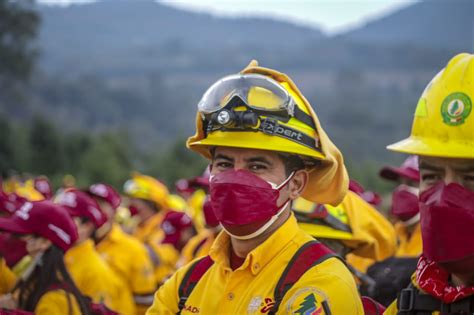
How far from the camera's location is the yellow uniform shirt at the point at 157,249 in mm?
10734

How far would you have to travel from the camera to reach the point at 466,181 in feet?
10.6

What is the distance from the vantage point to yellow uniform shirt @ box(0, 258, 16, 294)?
18.5 ft

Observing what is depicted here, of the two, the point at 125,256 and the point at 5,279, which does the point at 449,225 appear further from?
the point at 125,256

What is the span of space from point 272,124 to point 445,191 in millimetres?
925

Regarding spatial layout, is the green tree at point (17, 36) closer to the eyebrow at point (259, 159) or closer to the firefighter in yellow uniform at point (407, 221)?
the firefighter in yellow uniform at point (407, 221)

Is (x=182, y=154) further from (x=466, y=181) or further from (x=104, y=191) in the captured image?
(x=466, y=181)

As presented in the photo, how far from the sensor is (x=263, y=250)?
3.73 metres

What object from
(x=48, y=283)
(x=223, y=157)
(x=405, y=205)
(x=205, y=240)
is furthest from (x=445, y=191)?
Result: (x=205, y=240)

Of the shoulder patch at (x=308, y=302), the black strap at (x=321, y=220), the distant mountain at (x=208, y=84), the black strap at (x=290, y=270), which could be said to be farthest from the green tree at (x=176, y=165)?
the distant mountain at (x=208, y=84)

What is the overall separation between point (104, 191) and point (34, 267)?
4.01 m

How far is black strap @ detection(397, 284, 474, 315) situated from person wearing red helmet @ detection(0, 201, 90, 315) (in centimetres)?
237

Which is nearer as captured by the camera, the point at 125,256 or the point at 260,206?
the point at 260,206

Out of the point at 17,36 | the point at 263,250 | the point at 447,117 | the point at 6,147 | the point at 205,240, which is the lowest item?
the point at 17,36

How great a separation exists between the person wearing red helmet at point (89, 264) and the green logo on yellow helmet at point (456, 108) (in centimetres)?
412
